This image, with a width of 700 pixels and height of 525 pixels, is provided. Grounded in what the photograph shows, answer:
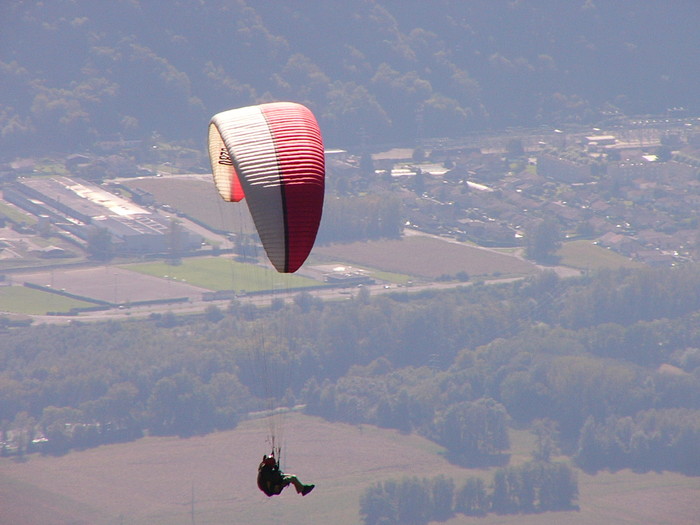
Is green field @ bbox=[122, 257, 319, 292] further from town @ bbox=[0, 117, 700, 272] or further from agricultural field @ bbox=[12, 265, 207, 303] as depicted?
town @ bbox=[0, 117, 700, 272]

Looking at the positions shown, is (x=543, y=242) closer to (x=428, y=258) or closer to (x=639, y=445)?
(x=428, y=258)

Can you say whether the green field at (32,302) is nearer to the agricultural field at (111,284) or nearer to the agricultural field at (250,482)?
the agricultural field at (111,284)

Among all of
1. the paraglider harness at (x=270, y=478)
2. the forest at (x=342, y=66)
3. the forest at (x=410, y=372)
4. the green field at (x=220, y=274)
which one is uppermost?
the forest at (x=342, y=66)

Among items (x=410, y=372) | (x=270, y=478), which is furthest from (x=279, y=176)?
(x=410, y=372)

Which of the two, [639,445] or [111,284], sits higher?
[111,284]

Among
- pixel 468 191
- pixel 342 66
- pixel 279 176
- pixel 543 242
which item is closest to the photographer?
pixel 279 176

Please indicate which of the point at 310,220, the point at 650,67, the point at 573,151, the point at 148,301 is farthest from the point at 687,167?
the point at 310,220

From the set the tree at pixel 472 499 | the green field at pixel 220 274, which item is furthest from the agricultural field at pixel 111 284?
the tree at pixel 472 499

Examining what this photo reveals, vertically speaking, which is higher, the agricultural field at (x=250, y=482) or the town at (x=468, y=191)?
the town at (x=468, y=191)
